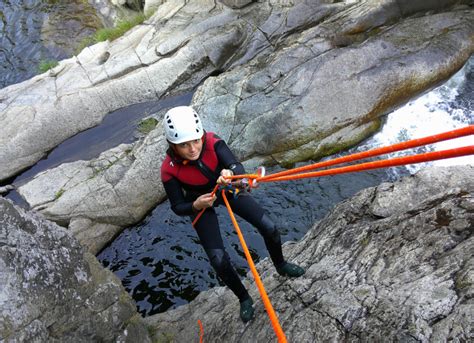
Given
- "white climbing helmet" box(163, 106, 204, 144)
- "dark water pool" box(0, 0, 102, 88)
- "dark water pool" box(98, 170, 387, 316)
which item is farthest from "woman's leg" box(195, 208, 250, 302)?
→ "dark water pool" box(0, 0, 102, 88)

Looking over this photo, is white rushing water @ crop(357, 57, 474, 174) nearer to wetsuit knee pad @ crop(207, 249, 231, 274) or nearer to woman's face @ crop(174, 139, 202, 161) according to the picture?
wetsuit knee pad @ crop(207, 249, 231, 274)

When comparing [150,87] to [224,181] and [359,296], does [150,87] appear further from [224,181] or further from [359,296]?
[359,296]

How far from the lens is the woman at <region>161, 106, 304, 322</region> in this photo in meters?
3.83

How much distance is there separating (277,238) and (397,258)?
1.24 meters

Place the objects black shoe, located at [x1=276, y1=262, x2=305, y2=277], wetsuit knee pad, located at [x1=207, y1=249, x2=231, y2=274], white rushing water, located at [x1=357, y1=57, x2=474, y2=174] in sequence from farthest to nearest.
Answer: white rushing water, located at [x1=357, y1=57, x2=474, y2=174], black shoe, located at [x1=276, y1=262, x2=305, y2=277], wetsuit knee pad, located at [x1=207, y1=249, x2=231, y2=274]

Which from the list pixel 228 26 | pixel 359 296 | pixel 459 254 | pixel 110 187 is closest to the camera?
pixel 459 254

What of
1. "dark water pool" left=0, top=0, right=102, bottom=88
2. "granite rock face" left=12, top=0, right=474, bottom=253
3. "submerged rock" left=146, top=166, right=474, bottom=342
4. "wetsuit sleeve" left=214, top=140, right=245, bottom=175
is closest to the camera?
"submerged rock" left=146, top=166, right=474, bottom=342

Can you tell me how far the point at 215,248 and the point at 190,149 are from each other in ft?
3.72

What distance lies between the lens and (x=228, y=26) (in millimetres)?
10648

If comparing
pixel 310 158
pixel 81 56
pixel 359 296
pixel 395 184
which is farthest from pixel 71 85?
pixel 359 296

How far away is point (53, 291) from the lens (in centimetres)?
412

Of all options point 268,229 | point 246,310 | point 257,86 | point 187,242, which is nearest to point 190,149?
point 268,229

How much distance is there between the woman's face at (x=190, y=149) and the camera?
153 inches

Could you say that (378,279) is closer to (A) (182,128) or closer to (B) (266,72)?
(A) (182,128)
